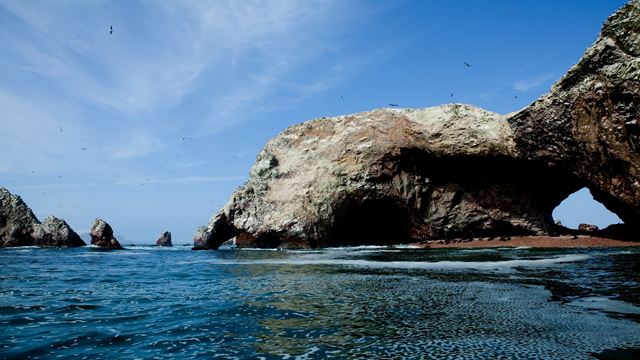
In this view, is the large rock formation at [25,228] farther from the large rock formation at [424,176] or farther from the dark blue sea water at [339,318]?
the dark blue sea water at [339,318]

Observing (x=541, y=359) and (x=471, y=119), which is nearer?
(x=541, y=359)

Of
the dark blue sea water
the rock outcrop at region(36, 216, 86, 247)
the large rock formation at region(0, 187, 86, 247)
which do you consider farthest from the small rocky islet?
the dark blue sea water

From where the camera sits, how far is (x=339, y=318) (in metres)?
8.81

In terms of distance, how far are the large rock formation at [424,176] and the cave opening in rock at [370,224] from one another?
142 mm

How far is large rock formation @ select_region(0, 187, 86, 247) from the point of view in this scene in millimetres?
60150

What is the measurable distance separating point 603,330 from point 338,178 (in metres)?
39.6

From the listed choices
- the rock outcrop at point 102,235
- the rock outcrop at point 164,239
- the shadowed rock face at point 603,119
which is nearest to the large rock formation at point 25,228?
the rock outcrop at point 102,235

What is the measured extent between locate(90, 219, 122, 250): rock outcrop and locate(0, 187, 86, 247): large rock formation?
7149mm

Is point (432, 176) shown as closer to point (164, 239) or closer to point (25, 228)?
point (25, 228)

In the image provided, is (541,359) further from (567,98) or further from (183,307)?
(567,98)

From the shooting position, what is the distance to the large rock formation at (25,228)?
60.2m

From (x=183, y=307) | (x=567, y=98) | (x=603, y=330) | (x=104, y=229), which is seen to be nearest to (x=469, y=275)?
(x=603, y=330)

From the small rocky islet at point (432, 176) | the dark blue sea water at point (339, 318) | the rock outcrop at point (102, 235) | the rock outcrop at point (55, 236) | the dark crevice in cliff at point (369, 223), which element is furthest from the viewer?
the rock outcrop at point (55, 236)

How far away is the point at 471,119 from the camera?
138 ft
